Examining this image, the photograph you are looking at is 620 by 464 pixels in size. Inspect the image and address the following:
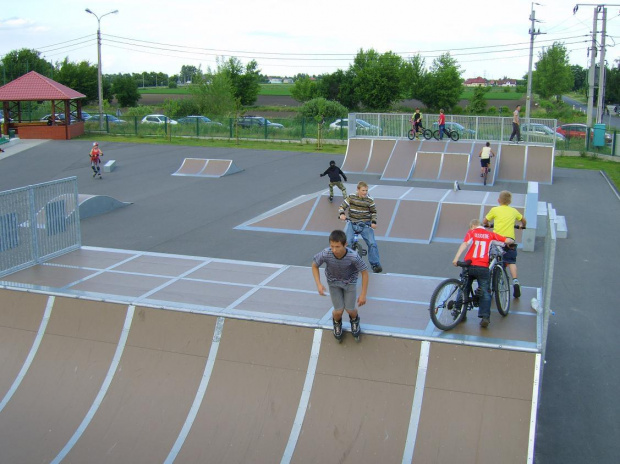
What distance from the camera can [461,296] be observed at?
8055 millimetres

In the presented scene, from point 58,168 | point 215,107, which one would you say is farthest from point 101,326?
point 215,107

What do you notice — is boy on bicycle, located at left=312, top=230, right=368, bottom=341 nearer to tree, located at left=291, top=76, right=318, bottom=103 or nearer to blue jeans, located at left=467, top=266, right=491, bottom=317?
blue jeans, located at left=467, top=266, right=491, bottom=317

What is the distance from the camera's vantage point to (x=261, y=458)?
686 centimetres

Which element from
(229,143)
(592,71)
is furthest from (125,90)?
(592,71)

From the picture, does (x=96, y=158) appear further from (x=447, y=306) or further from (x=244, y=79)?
(x=244, y=79)

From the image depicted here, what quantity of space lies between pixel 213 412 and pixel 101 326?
90.6 inches

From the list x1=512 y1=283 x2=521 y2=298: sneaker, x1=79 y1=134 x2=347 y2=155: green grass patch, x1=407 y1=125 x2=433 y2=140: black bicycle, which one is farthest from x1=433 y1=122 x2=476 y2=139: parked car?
x1=512 y1=283 x2=521 y2=298: sneaker

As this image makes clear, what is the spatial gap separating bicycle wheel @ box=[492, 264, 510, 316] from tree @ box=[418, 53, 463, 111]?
5680cm

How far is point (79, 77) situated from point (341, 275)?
73452mm

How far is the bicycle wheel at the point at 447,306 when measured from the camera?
305 inches

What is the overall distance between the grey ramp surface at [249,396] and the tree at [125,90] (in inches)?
3057

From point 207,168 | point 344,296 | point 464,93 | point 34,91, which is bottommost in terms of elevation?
point 344,296

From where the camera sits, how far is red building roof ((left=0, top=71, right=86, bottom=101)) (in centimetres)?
4028

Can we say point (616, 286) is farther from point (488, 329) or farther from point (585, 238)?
point (488, 329)
